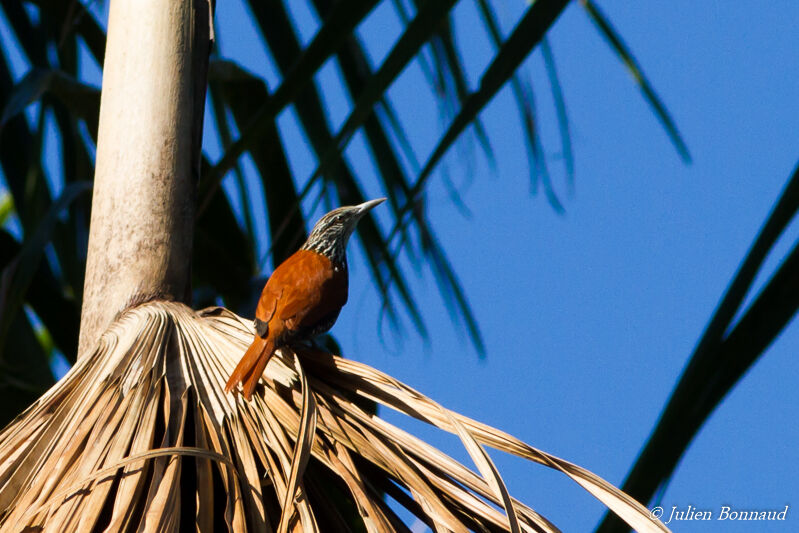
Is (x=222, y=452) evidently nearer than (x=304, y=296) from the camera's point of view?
Yes

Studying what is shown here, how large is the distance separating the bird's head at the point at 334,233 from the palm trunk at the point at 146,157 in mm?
942

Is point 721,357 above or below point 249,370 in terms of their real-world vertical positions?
above

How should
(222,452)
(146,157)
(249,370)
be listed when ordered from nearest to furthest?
(222,452), (249,370), (146,157)

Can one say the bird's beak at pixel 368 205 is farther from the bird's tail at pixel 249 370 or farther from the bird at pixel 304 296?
the bird's tail at pixel 249 370

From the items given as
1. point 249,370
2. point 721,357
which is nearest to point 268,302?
point 249,370

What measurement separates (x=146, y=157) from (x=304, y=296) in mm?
634

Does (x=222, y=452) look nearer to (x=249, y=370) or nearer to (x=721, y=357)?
(x=249, y=370)

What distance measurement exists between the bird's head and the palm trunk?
0.94 m

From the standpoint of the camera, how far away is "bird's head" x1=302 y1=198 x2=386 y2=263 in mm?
2621

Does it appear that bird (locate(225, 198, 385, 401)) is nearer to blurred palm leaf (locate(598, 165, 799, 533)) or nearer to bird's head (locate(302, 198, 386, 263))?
bird's head (locate(302, 198, 386, 263))

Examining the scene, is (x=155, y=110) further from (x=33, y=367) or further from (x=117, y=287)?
(x=33, y=367)

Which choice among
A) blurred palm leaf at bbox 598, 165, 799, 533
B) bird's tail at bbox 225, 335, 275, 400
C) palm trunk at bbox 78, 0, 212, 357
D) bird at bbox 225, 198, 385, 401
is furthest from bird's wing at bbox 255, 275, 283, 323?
blurred palm leaf at bbox 598, 165, 799, 533

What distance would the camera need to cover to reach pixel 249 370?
1414mm

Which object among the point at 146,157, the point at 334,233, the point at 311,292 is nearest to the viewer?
the point at 146,157
